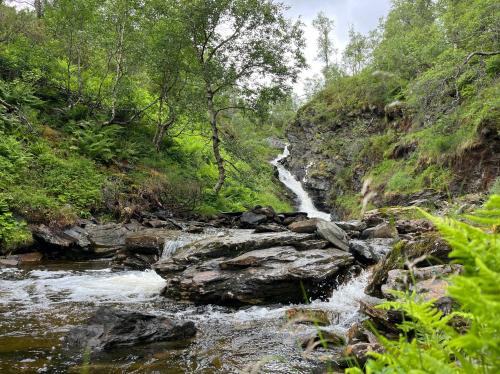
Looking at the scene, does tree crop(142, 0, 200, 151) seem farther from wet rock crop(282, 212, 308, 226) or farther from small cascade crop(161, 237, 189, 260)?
small cascade crop(161, 237, 189, 260)

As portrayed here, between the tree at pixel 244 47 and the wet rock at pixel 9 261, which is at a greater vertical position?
the tree at pixel 244 47

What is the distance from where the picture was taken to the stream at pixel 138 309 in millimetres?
5070

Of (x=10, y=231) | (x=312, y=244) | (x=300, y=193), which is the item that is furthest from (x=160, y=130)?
(x=300, y=193)

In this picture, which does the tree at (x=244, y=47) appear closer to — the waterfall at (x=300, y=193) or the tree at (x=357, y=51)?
the waterfall at (x=300, y=193)

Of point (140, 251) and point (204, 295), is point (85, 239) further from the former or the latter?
point (204, 295)

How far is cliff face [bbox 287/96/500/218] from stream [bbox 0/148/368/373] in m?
4.96

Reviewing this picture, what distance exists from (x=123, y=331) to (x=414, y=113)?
21339mm

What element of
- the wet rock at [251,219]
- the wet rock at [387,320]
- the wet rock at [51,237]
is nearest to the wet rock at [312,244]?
the wet rock at [387,320]

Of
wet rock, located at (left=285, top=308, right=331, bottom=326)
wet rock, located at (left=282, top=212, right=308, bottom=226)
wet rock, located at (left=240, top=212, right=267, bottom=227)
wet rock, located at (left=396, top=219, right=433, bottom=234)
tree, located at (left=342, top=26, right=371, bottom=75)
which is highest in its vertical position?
tree, located at (left=342, top=26, right=371, bottom=75)

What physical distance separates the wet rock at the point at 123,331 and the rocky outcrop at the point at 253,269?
2.22 metres

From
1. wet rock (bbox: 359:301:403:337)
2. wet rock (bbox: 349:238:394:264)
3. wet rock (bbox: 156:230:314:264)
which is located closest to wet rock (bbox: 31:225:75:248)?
wet rock (bbox: 156:230:314:264)

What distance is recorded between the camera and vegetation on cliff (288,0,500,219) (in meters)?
14.6

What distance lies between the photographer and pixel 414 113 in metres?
22.5

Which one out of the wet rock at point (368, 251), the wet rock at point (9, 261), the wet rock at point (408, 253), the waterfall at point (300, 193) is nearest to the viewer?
the wet rock at point (408, 253)
